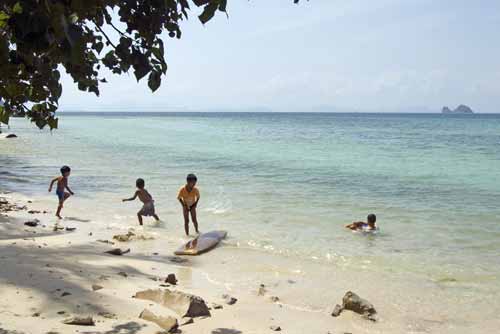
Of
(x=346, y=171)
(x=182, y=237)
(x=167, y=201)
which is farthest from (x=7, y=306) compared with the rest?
(x=346, y=171)

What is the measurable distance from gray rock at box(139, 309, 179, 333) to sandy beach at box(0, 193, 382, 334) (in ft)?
0.21

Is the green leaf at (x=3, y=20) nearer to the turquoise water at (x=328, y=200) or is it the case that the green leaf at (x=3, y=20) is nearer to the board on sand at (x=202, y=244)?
the board on sand at (x=202, y=244)

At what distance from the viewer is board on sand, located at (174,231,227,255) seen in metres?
9.31

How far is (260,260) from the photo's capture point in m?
9.01

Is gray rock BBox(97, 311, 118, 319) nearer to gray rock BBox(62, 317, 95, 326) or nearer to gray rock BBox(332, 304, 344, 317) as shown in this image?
gray rock BBox(62, 317, 95, 326)

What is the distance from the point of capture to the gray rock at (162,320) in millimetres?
4941

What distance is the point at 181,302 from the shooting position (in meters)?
5.62

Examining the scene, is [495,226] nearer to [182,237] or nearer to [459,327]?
[459,327]

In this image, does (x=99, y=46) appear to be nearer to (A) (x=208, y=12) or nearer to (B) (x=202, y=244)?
(A) (x=208, y=12)

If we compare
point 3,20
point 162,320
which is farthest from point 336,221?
point 3,20

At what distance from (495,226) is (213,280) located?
7.66 m

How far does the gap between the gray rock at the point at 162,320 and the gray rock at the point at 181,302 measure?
39 centimetres

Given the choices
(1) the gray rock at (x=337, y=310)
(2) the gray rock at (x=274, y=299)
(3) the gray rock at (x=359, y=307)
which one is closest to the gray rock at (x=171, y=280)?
(2) the gray rock at (x=274, y=299)

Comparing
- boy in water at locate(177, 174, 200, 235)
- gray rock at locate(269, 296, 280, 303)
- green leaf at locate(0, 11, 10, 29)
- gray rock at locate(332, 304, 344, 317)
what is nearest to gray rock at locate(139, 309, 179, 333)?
gray rock at locate(269, 296, 280, 303)
